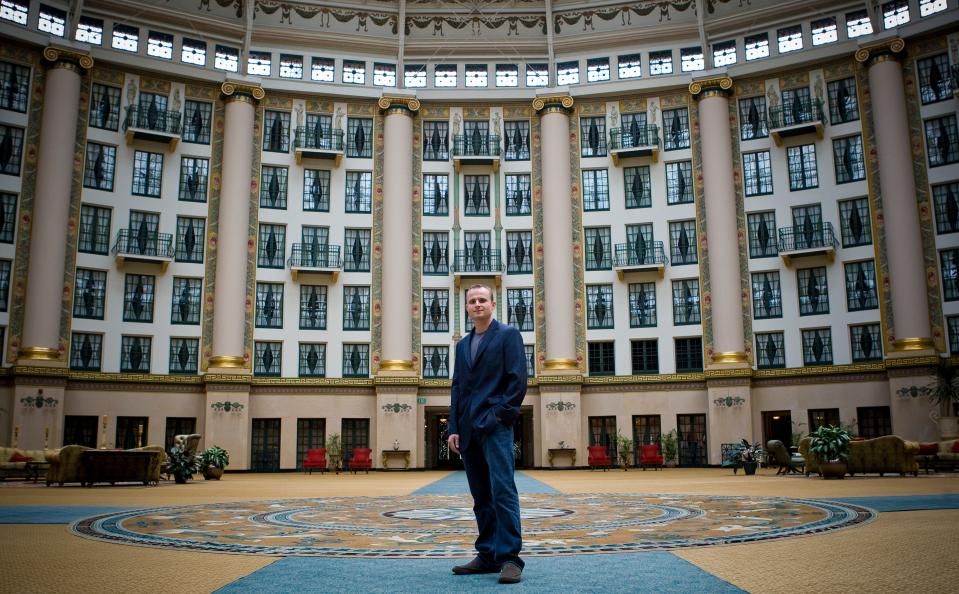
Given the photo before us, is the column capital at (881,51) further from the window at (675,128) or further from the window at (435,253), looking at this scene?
the window at (435,253)

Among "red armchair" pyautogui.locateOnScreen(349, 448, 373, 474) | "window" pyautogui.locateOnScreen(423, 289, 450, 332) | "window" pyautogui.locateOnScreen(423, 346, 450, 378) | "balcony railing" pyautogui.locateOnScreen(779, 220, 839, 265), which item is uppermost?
"balcony railing" pyautogui.locateOnScreen(779, 220, 839, 265)

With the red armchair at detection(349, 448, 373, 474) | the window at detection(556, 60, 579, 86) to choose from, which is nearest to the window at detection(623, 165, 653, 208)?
the window at detection(556, 60, 579, 86)

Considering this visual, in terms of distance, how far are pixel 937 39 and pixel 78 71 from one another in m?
36.8

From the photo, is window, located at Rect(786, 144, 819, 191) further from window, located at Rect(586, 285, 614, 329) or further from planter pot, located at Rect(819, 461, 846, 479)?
planter pot, located at Rect(819, 461, 846, 479)

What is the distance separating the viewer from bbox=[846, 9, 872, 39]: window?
36562 millimetres

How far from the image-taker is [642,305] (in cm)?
3866

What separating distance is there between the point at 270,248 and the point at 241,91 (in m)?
7.42

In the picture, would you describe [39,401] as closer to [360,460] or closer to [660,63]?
[360,460]

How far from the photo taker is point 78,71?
35.1 metres

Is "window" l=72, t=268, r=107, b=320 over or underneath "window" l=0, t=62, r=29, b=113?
underneath

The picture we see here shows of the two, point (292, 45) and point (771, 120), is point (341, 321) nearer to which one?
point (292, 45)

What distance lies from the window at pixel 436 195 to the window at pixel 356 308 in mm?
4989

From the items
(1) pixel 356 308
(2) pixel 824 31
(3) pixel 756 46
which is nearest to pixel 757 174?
(3) pixel 756 46

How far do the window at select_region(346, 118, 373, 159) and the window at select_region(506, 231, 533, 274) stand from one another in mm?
7991
